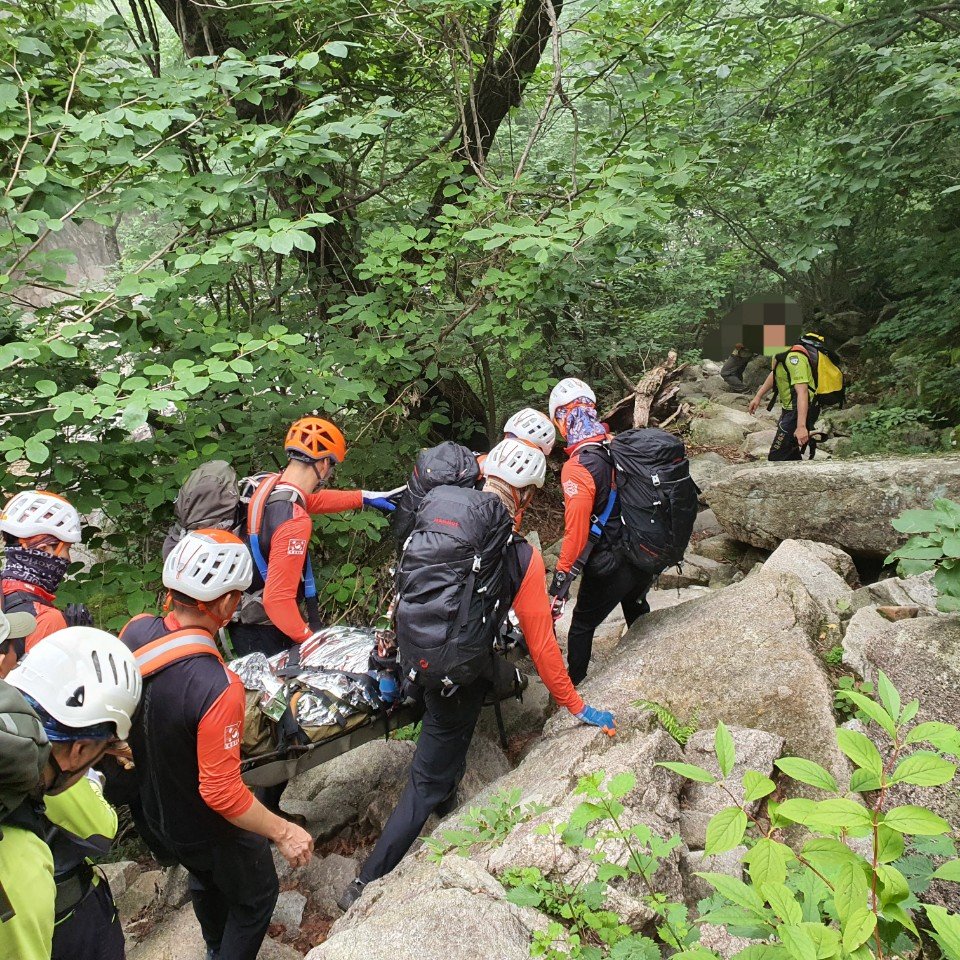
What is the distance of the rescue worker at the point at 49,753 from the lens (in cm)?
156

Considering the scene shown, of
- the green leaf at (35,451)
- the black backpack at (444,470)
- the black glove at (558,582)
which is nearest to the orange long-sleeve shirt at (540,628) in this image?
the black backpack at (444,470)

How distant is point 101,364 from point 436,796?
4127mm

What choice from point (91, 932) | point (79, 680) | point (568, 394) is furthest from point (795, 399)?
point (91, 932)

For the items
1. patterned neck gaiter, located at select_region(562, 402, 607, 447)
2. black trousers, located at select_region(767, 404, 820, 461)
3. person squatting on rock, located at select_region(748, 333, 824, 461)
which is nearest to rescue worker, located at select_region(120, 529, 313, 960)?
patterned neck gaiter, located at select_region(562, 402, 607, 447)

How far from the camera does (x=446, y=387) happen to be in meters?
8.94

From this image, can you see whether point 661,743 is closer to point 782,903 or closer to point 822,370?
point 782,903

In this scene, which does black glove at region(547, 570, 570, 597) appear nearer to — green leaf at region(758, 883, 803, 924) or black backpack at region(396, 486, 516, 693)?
black backpack at region(396, 486, 516, 693)

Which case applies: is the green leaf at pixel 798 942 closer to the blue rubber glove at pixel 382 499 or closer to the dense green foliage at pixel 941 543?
the dense green foliage at pixel 941 543

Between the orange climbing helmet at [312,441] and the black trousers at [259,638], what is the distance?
1.24 m

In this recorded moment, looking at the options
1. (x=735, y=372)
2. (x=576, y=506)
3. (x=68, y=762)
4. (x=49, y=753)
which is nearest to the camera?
(x=49, y=753)

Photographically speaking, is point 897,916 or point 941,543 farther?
point 941,543

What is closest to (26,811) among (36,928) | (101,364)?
(36,928)

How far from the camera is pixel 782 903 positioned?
4.67 ft

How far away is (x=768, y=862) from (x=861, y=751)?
361 millimetres
